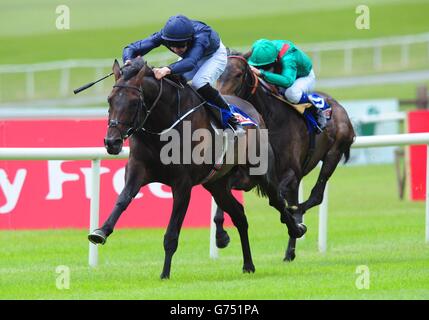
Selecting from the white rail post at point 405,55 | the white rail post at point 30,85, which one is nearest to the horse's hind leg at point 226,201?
the white rail post at point 30,85

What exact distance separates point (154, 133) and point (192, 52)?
2.33ft

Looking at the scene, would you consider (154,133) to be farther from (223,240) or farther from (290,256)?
(290,256)

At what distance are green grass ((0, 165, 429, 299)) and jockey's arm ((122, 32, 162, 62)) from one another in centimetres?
166

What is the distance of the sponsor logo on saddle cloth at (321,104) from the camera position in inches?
418

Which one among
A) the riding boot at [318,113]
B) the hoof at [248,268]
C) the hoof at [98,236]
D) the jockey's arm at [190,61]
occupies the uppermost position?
the jockey's arm at [190,61]

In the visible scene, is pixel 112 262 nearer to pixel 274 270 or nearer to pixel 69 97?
pixel 274 270

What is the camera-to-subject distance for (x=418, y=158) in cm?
1569

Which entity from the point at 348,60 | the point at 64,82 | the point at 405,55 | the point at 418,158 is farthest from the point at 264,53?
the point at 405,55

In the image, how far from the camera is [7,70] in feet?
109

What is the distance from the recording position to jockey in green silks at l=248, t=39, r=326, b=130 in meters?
10.2

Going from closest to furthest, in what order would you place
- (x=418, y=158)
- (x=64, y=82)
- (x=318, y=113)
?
(x=318, y=113) < (x=418, y=158) < (x=64, y=82)

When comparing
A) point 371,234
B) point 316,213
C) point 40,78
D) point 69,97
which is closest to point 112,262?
point 371,234

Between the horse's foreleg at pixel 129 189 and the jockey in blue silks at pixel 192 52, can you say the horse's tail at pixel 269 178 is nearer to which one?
the jockey in blue silks at pixel 192 52

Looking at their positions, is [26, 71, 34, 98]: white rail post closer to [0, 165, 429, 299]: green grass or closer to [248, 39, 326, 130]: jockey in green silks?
[0, 165, 429, 299]: green grass
